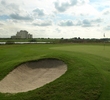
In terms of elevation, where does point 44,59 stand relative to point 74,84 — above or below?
above

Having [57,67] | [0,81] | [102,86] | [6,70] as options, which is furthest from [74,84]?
[6,70]

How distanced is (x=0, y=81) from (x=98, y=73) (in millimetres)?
6631

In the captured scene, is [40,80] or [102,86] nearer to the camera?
[102,86]

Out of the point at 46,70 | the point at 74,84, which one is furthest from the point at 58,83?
the point at 46,70

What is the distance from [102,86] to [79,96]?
175 cm

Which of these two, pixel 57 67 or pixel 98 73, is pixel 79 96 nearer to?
pixel 98 73

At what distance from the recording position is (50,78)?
1194cm

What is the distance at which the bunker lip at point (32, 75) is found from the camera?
1108 centimetres

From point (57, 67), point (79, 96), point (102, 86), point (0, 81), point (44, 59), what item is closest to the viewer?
point (79, 96)

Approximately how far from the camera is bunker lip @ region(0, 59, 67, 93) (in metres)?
11.1

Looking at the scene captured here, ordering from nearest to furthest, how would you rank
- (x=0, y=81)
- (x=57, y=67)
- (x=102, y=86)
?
1. (x=102, y=86)
2. (x=0, y=81)
3. (x=57, y=67)

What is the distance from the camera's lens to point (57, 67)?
13.5 meters

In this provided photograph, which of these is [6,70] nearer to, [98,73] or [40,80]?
[40,80]

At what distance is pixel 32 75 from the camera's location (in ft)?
43.1
